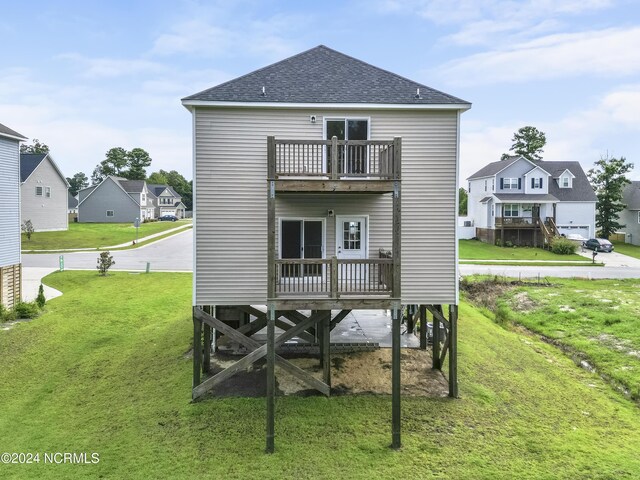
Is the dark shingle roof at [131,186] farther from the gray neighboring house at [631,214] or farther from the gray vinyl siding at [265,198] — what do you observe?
the gray neighboring house at [631,214]

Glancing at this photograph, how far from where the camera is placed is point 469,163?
2672 inches

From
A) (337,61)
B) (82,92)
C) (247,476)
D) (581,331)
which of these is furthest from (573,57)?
(82,92)

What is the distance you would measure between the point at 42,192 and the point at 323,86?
46.6 meters

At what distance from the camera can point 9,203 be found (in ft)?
65.0

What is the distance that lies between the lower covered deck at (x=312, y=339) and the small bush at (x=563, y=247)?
31.2m

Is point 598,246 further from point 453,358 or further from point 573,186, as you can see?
point 453,358

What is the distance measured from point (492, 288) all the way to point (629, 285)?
30.7ft

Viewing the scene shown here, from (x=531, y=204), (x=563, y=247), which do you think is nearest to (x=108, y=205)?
(x=531, y=204)

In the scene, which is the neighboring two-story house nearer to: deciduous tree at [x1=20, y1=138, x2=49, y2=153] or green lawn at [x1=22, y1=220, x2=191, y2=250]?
green lawn at [x1=22, y1=220, x2=191, y2=250]

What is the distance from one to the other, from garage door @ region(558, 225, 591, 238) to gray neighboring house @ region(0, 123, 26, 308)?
165 ft

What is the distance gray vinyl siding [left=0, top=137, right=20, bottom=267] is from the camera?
1933 cm

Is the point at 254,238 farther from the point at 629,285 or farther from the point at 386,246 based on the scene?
the point at 629,285

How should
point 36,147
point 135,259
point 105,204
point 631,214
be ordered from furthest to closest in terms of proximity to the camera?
point 36,147, point 105,204, point 631,214, point 135,259

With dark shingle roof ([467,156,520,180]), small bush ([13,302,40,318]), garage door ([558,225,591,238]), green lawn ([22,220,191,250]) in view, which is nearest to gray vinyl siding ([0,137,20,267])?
small bush ([13,302,40,318])
